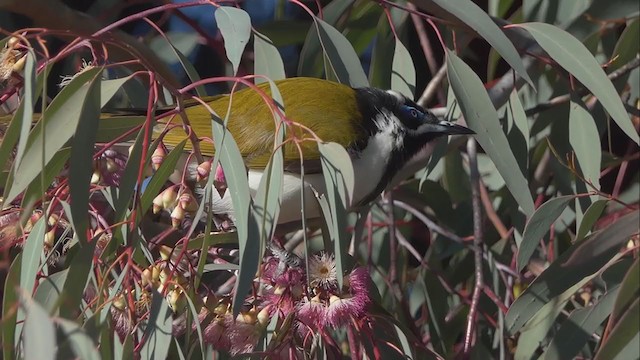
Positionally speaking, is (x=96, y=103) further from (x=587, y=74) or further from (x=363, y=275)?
(x=587, y=74)

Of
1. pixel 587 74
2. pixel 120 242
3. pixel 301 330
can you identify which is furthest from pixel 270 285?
pixel 587 74

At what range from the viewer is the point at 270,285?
2059 mm

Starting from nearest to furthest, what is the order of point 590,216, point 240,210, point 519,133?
point 240,210 < point 590,216 < point 519,133

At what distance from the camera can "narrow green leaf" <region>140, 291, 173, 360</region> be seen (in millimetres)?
1685

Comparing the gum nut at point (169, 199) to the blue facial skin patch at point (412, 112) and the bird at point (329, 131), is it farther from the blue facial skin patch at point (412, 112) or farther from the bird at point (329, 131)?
the blue facial skin patch at point (412, 112)

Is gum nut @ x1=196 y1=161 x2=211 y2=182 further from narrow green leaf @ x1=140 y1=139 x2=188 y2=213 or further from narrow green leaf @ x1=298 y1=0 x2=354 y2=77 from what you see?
narrow green leaf @ x1=298 y1=0 x2=354 y2=77

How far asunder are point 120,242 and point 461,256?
1614 millimetres

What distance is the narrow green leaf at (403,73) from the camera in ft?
8.79

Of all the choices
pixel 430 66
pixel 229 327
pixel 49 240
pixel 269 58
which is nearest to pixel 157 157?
pixel 49 240

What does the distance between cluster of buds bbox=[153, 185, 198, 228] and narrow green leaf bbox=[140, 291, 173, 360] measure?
18 centimetres

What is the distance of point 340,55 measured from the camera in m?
2.41

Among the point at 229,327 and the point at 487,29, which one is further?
the point at 487,29

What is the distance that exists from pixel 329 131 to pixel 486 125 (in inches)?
21.9

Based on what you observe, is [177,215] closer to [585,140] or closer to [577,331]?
[577,331]
